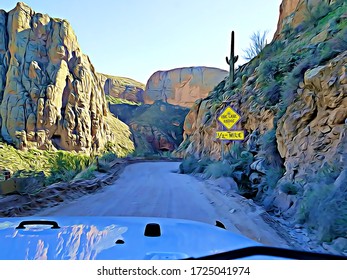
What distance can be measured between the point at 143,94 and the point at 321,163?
85923 millimetres

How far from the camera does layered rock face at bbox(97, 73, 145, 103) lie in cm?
8856

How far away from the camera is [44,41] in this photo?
45750 mm

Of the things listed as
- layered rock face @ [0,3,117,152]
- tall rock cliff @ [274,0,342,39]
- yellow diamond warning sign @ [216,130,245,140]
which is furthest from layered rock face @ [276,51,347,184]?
layered rock face @ [0,3,117,152]

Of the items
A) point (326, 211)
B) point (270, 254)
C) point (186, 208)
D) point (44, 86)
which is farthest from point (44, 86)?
point (270, 254)

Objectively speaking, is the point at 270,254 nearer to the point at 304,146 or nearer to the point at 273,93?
the point at 304,146

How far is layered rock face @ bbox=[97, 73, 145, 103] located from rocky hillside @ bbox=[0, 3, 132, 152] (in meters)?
38.9

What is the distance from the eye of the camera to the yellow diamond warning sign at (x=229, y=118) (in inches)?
467

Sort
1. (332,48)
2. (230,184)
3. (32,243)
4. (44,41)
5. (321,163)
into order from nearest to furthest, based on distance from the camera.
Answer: (32,243)
(321,163)
(332,48)
(230,184)
(44,41)

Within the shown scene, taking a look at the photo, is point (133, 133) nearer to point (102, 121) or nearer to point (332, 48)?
point (102, 121)

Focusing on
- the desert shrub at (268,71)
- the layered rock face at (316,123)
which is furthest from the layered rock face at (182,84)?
the layered rock face at (316,123)

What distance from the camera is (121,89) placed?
295 feet

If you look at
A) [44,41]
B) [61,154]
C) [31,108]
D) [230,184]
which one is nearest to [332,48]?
[230,184]

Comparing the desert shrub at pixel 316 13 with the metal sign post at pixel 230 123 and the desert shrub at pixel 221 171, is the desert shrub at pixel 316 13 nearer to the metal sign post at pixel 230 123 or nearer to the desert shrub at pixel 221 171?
the metal sign post at pixel 230 123

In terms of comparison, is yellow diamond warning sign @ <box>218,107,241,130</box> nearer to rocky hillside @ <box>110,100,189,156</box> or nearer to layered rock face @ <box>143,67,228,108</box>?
rocky hillside @ <box>110,100,189,156</box>
